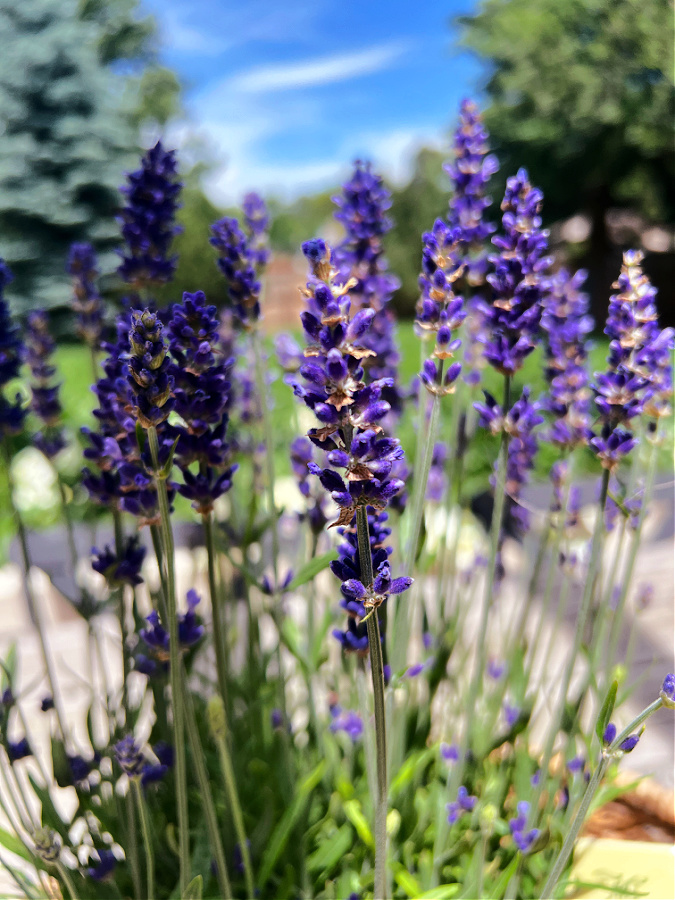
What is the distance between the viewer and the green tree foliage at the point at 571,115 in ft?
18.2

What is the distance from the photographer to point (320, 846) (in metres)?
1.33

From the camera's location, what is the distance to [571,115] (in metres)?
7.34

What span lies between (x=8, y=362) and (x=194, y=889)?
0.88 m

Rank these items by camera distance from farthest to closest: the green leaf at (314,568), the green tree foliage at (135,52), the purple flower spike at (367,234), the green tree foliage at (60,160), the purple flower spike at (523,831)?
the green tree foliage at (135,52) < the green tree foliage at (60,160) < the purple flower spike at (367,234) < the purple flower spike at (523,831) < the green leaf at (314,568)

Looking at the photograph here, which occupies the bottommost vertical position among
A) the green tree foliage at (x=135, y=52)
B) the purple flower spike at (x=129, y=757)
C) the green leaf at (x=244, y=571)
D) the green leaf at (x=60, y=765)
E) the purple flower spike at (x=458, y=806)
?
the purple flower spike at (x=458, y=806)

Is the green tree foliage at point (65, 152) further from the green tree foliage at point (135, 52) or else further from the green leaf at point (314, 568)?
the green leaf at point (314, 568)

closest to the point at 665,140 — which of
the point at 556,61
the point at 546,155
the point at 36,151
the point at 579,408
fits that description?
the point at 556,61

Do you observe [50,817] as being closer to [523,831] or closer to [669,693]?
[523,831]

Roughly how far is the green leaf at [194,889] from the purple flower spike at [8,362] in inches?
30.4

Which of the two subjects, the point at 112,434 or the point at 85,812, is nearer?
the point at 112,434

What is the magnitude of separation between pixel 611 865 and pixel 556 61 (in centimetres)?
764

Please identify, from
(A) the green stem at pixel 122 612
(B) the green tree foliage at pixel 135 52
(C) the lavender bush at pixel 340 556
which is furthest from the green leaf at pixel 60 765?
(B) the green tree foliage at pixel 135 52

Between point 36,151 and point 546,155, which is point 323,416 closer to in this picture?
point 36,151

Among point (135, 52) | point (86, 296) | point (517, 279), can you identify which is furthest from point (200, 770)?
point (135, 52)
